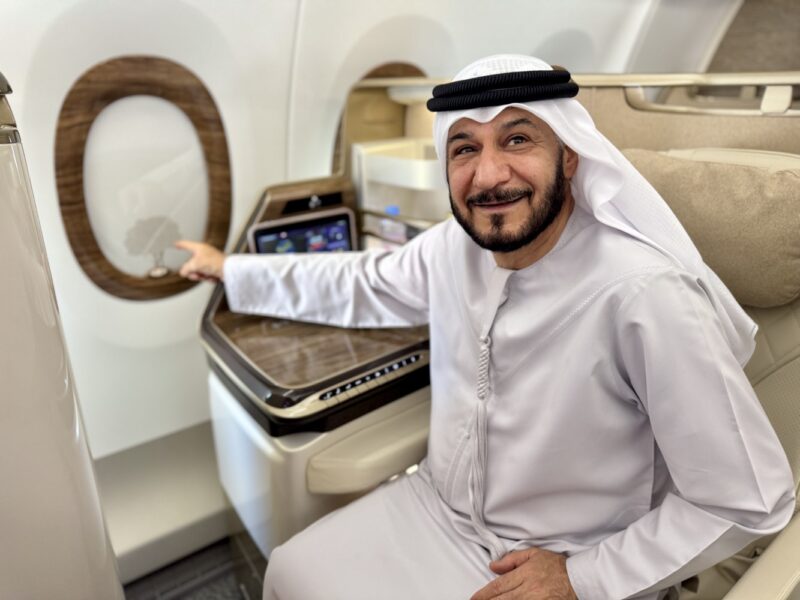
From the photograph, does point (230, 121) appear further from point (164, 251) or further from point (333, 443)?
point (333, 443)

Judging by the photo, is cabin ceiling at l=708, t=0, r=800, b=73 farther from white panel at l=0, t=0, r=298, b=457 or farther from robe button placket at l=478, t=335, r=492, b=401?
robe button placket at l=478, t=335, r=492, b=401

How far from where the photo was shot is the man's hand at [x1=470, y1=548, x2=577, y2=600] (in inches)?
38.9

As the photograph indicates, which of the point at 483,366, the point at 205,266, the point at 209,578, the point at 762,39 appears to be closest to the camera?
the point at 483,366

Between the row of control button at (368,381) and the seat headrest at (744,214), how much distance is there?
683 millimetres

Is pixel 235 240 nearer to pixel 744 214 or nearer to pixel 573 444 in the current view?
pixel 573 444

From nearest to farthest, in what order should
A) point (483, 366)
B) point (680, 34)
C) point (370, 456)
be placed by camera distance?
1. point (483, 366)
2. point (370, 456)
3. point (680, 34)

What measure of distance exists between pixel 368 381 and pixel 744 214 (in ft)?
2.74

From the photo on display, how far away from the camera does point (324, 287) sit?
1.51 metres

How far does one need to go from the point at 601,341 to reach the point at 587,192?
0.25 m

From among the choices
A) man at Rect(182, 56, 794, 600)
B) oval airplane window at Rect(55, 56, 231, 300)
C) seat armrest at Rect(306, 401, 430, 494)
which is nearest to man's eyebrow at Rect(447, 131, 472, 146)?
man at Rect(182, 56, 794, 600)

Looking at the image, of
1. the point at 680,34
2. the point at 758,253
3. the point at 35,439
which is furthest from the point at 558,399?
the point at 680,34

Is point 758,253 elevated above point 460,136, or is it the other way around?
point 460,136

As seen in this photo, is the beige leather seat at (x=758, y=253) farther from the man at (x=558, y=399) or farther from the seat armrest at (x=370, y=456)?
the seat armrest at (x=370, y=456)

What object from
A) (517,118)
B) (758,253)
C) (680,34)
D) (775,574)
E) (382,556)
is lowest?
(382,556)
